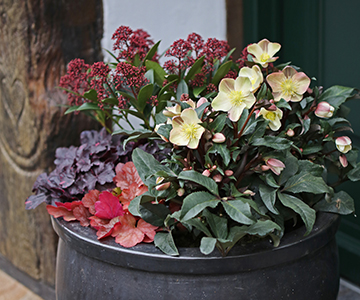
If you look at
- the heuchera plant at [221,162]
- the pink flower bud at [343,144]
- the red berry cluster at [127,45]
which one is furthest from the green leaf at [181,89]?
the pink flower bud at [343,144]

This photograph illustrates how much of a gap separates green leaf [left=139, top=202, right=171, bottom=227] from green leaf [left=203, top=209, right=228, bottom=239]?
11 cm

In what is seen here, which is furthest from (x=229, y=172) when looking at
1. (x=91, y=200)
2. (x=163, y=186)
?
(x=91, y=200)

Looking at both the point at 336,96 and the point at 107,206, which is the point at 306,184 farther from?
the point at 107,206

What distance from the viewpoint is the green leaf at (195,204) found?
2.30 ft

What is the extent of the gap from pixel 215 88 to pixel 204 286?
1.63 feet

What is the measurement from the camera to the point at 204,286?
0.74 metres

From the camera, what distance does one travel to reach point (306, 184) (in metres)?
0.81

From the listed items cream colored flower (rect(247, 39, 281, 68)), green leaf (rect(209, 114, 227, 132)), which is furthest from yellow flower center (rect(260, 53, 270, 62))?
green leaf (rect(209, 114, 227, 132))

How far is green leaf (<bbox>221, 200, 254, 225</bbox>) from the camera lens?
0.70m

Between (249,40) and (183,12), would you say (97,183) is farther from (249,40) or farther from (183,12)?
(249,40)

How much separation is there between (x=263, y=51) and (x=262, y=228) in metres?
0.42

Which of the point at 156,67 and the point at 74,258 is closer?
the point at 74,258

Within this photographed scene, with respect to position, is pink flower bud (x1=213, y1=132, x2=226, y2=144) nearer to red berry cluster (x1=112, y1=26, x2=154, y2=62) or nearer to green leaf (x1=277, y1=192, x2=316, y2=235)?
green leaf (x1=277, y1=192, x2=316, y2=235)

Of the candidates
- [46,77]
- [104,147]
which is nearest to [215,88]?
[104,147]
